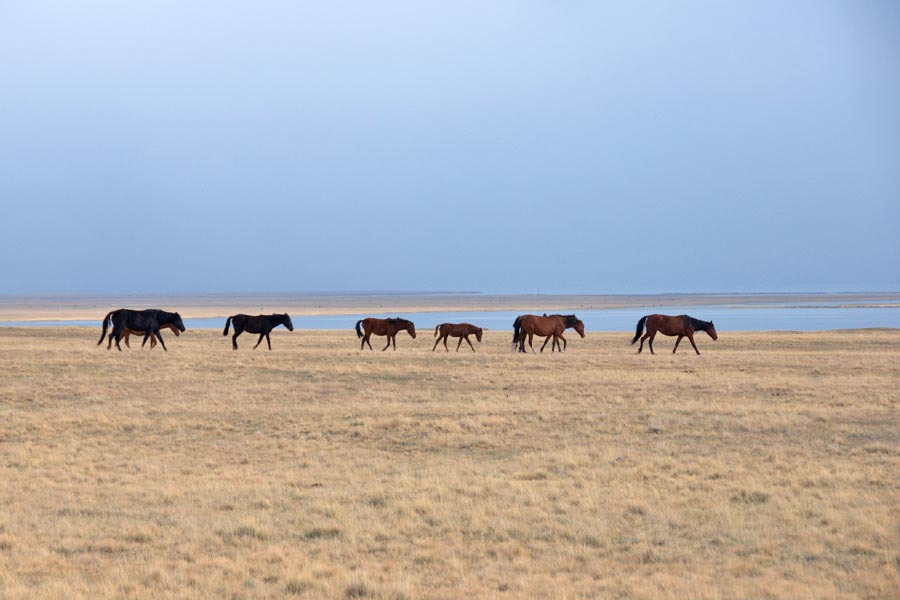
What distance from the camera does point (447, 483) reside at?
A: 1254 cm

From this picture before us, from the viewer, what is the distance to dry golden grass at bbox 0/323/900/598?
8.14 m

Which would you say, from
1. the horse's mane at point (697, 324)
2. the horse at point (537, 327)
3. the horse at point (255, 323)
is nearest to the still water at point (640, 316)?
the horse at point (255, 323)

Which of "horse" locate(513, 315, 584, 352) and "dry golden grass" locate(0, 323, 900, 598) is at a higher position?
"horse" locate(513, 315, 584, 352)

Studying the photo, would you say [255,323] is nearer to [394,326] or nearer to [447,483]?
[394,326]

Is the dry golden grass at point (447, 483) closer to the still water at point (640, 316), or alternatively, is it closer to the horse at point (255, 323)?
the horse at point (255, 323)

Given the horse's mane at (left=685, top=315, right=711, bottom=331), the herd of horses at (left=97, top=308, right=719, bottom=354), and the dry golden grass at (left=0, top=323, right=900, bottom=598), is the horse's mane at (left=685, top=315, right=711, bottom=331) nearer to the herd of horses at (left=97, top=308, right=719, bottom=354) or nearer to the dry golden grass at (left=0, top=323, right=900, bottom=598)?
the herd of horses at (left=97, top=308, right=719, bottom=354)

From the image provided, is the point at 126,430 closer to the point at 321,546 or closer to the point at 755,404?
the point at 321,546

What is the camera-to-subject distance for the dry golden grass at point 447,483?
8.14 meters

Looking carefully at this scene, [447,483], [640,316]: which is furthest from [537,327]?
[640,316]

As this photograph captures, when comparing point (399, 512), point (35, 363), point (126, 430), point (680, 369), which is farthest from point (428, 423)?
point (35, 363)

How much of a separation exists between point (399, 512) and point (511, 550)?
7.15ft

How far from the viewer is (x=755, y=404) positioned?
20328 millimetres

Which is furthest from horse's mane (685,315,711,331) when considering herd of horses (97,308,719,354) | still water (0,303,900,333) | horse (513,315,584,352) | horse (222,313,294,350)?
still water (0,303,900,333)

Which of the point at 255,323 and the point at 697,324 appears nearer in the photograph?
the point at 697,324
